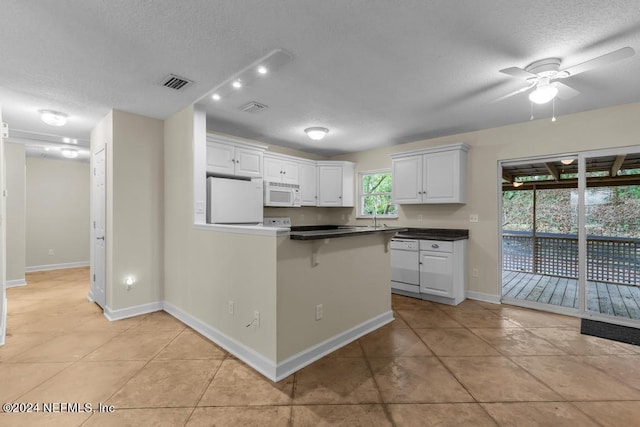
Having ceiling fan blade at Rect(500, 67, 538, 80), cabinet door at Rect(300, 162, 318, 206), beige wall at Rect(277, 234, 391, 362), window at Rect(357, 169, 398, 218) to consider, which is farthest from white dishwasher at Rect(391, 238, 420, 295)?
ceiling fan blade at Rect(500, 67, 538, 80)

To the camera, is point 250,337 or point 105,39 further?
point 250,337

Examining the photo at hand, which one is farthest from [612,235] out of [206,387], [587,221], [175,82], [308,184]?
[175,82]

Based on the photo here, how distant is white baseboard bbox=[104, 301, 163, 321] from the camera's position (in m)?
3.45

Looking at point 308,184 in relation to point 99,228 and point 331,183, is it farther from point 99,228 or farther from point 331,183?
point 99,228

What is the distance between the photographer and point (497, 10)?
1783 mm

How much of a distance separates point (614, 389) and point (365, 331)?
6.26 feet

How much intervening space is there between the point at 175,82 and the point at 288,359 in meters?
2.69

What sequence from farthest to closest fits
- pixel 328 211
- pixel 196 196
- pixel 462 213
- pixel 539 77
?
pixel 328 211 < pixel 462 213 < pixel 196 196 < pixel 539 77

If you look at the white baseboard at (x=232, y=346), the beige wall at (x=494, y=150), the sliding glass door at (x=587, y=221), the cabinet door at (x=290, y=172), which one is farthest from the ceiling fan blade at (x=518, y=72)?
the cabinet door at (x=290, y=172)

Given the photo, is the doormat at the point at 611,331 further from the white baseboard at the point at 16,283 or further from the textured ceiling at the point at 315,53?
the white baseboard at the point at 16,283

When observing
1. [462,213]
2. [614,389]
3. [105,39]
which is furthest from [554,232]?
[105,39]

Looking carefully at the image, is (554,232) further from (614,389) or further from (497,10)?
(497,10)

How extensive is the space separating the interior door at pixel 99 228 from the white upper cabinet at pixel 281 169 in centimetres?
220

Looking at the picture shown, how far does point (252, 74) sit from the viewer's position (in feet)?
8.37
